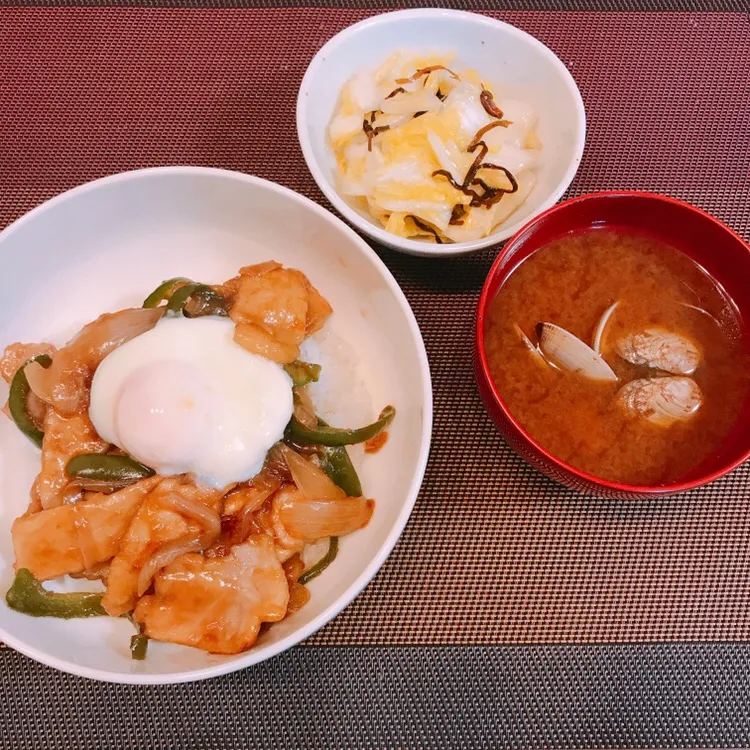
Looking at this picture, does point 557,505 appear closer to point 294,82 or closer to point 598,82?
point 598,82

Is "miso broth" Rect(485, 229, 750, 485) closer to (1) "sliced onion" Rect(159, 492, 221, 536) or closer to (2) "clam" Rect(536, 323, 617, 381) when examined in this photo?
(2) "clam" Rect(536, 323, 617, 381)

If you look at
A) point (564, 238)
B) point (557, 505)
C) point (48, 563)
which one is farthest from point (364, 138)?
point (48, 563)

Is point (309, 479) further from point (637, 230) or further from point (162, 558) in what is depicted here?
point (637, 230)

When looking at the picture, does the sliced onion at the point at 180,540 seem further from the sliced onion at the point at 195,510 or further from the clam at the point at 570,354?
the clam at the point at 570,354

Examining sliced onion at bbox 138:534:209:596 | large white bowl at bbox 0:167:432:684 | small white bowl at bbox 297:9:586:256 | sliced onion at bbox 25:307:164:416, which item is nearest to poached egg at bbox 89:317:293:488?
sliced onion at bbox 25:307:164:416

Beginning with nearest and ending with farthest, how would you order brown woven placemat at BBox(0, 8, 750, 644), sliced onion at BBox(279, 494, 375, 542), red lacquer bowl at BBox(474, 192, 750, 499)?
red lacquer bowl at BBox(474, 192, 750, 499), sliced onion at BBox(279, 494, 375, 542), brown woven placemat at BBox(0, 8, 750, 644)

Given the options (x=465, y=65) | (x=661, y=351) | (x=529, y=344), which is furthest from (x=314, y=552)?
(x=465, y=65)

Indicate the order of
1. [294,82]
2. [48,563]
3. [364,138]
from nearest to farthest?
[48,563] < [364,138] < [294,82]
